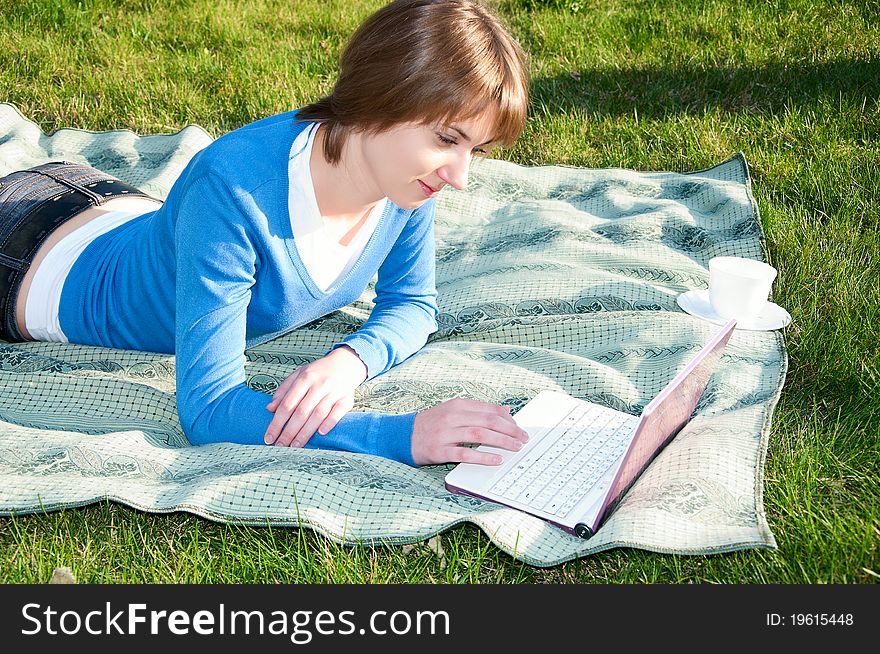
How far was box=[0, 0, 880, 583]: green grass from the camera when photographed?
1.96 meters

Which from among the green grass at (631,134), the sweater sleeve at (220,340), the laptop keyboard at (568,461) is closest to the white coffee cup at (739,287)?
the green grass at (631,134)

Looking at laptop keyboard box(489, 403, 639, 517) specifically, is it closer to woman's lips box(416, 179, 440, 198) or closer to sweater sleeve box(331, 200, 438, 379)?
sweater sleeve box(331, 200, 438, 379)

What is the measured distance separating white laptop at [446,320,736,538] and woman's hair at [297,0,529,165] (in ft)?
2.26

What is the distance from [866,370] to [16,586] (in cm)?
216

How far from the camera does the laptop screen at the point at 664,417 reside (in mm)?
1862

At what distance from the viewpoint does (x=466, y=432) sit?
6.90 feet

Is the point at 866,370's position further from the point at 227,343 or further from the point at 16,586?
the point at 16,586

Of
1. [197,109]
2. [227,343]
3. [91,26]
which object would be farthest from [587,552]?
[91,26]

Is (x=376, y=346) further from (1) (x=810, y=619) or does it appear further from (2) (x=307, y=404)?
(1) (x=810, y=619)

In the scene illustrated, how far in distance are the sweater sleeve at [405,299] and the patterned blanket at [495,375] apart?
8cm

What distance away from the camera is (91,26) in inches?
216

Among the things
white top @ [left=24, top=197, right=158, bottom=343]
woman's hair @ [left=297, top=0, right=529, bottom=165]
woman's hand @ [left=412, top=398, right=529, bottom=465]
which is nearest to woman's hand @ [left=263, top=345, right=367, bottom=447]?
woman's hand @ [left=412, top=398, right=529, bottom=465]

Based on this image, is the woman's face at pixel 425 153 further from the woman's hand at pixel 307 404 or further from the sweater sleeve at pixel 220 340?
the woman's hand at pixel 307 404

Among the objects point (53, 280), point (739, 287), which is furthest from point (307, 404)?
point (739, 287)
